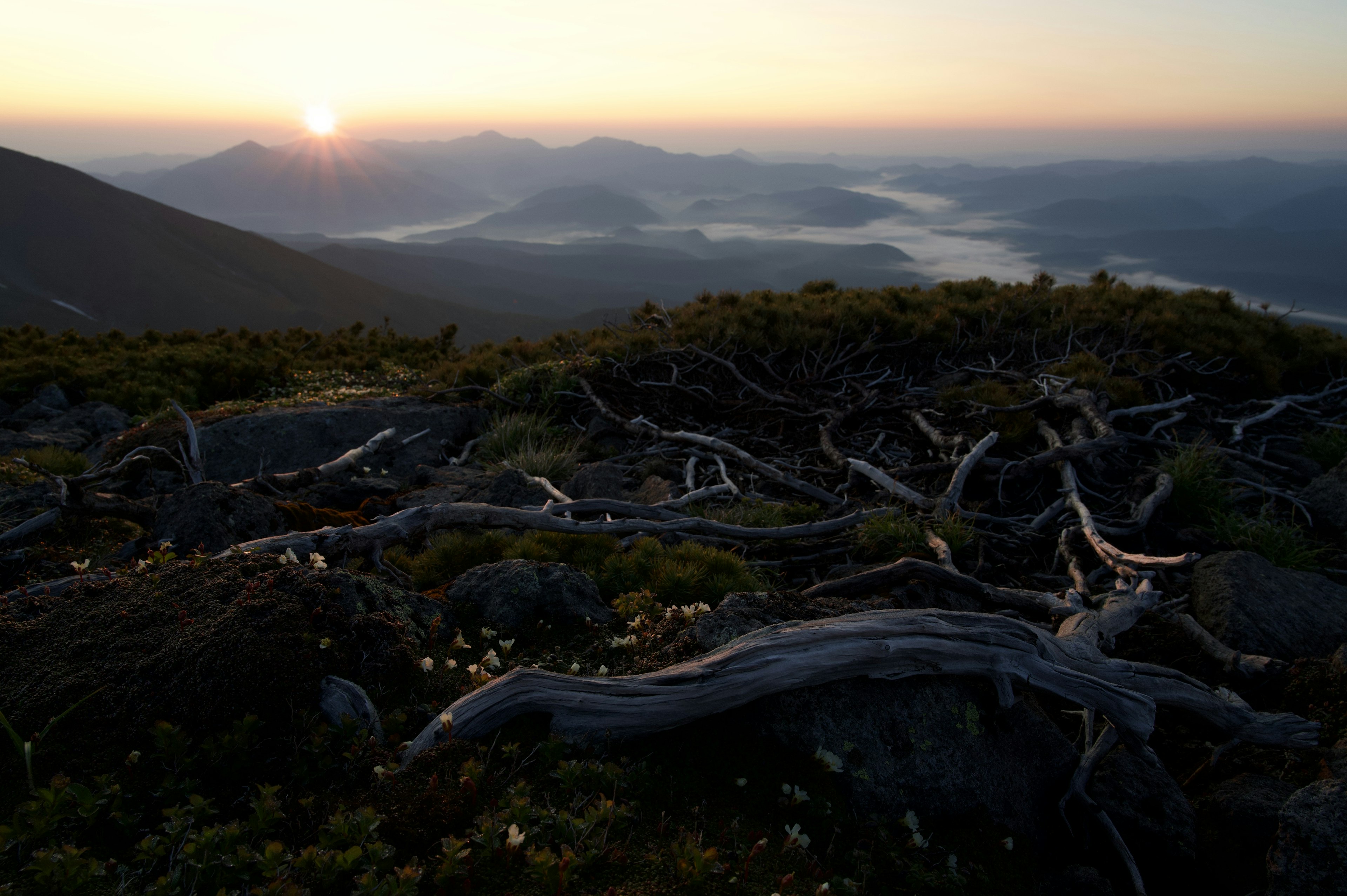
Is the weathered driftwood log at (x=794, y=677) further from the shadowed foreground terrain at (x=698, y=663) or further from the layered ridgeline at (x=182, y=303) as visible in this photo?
the layered ridgeline at (x=182, y=303)

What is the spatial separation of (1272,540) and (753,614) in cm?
559

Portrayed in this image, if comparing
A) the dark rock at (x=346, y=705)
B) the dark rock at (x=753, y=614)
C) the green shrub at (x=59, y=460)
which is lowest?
the green shrub at (x=59, y=460)

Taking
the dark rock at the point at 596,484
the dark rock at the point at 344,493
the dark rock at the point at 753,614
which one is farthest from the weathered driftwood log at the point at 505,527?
the dark rock at the point at 753,614

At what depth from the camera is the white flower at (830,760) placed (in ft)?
9.57

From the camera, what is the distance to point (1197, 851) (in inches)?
128

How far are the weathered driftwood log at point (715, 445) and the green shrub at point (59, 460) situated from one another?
6.55 meters

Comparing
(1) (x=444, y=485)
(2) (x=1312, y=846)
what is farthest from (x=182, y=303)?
(2) (x=1312, y=846)

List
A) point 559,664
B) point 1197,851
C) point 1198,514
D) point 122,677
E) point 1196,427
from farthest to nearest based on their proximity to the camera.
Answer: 1. point 1196,427
2. point 1198,514
3. point 559,664
4. point 1197,851
5. point 122,677

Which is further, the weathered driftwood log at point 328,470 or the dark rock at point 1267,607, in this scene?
the weathered driftwood log at point 328,470

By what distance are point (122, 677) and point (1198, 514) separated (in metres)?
9.09

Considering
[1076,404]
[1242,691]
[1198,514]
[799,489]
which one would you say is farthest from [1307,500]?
[799,489]

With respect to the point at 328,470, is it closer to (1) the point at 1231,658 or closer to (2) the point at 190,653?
(2) the point at 190,653

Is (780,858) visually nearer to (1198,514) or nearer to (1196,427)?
(1198,514)

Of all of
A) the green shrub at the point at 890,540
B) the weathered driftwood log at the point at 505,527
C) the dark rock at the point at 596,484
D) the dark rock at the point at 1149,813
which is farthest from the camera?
the dark rock at the point at 596,484
